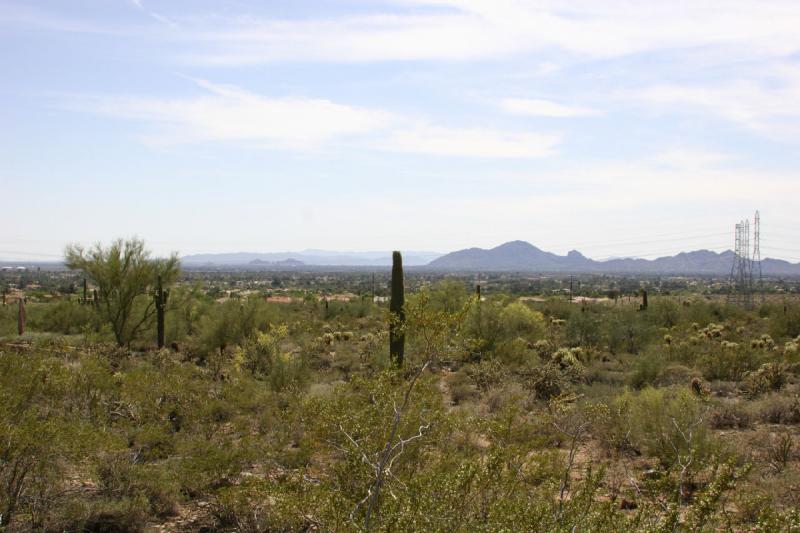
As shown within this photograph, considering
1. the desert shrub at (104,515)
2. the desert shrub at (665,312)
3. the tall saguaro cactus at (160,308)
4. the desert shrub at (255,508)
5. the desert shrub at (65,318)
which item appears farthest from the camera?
the desert shrub at (665,312)

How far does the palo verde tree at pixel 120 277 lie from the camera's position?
2620cm

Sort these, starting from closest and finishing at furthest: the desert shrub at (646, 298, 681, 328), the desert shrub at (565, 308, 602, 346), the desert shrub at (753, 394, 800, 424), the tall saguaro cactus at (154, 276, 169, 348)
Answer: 1. the desert shrub at (753, 394, 800, 424)
2. the tall saguaro cactus at (154, 276, 169, 348)
3. the desert shrub at (565, 308, 602, 346)
4. the desert shrub at (646, 298, 681, 328)

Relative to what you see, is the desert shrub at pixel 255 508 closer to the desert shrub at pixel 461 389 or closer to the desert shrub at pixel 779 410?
the desert shrub at pixel 461 389

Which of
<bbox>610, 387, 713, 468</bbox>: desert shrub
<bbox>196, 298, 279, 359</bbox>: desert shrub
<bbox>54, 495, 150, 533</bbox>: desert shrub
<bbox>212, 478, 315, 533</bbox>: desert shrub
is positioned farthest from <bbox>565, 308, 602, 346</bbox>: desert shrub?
<bbox>54, 495, 150, 533</bbox>: desert shrub

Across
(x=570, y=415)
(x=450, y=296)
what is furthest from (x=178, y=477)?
(x=450, y=296)

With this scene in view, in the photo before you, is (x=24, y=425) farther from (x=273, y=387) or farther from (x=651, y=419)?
(x=651, y=419)

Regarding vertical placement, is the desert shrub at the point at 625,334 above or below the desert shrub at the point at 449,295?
below

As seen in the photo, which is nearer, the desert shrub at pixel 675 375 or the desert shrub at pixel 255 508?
the desert shrub at pixel 255 508

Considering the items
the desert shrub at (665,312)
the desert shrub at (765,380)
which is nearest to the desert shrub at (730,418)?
the desert shrub at (765,380)

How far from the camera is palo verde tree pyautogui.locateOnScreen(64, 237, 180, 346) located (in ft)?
86.0

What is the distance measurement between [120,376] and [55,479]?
184 inches

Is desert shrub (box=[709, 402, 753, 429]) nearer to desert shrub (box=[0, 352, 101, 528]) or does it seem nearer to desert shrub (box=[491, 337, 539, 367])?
desert shrub (box=[491, 337, 539, 367])

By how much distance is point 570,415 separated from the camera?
43.4 ft

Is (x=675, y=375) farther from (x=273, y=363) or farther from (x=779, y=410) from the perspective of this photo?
(x=273, y=363)
